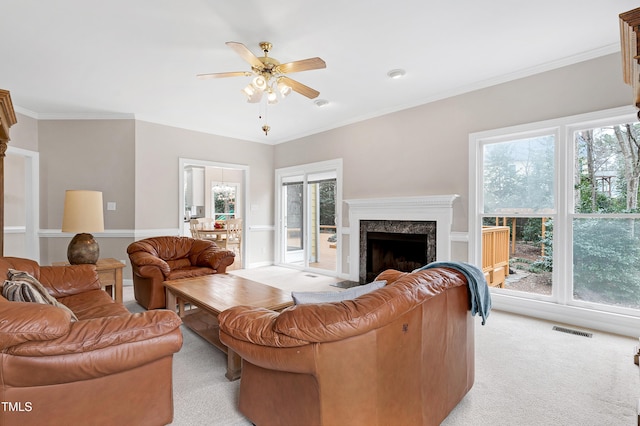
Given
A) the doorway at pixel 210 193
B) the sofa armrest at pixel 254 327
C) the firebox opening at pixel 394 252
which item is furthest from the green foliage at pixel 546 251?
the doorway at pixel 210 193

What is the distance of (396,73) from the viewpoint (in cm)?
345

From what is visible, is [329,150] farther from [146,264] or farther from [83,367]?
[83,367]

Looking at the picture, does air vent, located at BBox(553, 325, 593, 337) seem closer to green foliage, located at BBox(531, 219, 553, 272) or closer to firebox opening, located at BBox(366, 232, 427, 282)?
green foliage, located at BBox(531, 219, 553, 272)

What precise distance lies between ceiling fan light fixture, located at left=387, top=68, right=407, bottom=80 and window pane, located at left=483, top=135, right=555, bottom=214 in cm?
137

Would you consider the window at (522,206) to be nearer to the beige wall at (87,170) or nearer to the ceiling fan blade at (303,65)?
the ceiling fan blade at (303,65)

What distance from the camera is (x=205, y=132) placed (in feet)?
18.8

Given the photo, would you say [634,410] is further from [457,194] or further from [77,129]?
[77,129]

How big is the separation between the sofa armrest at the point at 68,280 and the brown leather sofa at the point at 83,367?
136 centimetres

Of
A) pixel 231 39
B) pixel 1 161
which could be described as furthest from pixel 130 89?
pixel 231 39

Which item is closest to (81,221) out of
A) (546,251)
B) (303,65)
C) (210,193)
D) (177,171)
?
(177,171)

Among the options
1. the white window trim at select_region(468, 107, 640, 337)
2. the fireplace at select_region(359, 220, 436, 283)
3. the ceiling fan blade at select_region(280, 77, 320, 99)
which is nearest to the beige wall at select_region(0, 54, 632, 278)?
the white window trim at select_region(468, 107, 640, 337)

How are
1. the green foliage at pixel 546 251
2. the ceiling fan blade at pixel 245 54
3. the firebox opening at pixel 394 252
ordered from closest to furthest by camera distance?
the ceiling fan blade at pixel 245 54 < the green foliage at pixel 546 251 < the firebox opening at pixel 394 252

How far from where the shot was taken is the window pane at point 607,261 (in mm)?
2922

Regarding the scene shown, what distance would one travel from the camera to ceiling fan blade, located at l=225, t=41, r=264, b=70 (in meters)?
2.31
